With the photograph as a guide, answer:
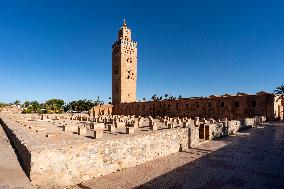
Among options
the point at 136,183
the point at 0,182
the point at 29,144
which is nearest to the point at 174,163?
the point at 136,183

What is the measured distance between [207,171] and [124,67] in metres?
41.5

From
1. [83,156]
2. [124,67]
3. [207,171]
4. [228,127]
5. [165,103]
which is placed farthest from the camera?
[124,67]

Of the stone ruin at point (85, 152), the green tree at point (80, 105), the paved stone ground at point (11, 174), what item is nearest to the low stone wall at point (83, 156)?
the stone ruin at point (85, 152)

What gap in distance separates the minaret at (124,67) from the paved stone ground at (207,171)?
3728 centimetres

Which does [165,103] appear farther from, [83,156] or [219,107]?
[83,156]

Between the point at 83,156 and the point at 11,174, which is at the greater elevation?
the point at 83,156

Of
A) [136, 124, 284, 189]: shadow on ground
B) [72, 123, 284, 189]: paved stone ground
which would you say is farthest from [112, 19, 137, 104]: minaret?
[136, 124, 284, 189]: shadow on ground

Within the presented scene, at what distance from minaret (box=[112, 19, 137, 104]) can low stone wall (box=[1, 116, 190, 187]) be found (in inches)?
1494

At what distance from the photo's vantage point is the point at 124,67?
161ft

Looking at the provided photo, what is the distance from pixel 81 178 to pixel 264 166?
27.3ft

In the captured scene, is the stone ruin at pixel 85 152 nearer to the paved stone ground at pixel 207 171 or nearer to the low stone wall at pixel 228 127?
the paved stone ground at pixel 207 171

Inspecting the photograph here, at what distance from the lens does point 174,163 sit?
10.6 meters

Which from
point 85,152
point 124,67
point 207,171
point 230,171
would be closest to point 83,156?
point 85,152

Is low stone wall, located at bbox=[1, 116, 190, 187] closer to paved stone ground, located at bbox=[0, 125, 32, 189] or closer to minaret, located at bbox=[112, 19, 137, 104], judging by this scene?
paved stone ground, located at bbox=[0, 125, 32, 189]
